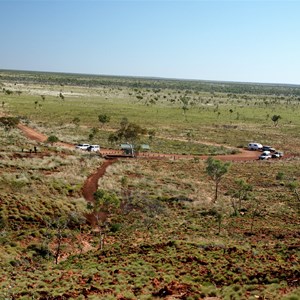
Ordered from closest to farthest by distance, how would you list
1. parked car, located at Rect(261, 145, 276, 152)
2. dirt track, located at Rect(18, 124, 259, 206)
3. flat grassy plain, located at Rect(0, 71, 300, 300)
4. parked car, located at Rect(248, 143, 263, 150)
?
1. flat grassy plain, located at Rect(0, 71, 300, 300)
2. dirt track, located at Rect(18, 124, 259, 206)
3. parked car, located at Rect(261, 145, 276, 152)
4. parked car, located at Rect(248, 143, 263, 150)

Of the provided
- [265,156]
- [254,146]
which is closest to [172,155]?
[265,156]

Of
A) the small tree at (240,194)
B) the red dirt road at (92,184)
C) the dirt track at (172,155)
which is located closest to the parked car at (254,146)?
the dirt track at (172,155)

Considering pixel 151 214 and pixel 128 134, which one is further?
pixel 128 134

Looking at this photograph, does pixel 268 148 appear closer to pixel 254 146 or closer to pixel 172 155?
pixel 254 146

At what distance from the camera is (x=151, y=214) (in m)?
32.1

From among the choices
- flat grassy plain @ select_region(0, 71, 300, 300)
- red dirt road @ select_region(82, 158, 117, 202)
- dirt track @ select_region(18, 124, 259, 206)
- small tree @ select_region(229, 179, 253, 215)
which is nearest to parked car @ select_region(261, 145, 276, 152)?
dirt track @ select_region(18, 124, 259, 206)

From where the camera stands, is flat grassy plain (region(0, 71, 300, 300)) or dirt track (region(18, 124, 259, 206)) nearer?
flat grassy plain (region(0, 71, 300, 300))

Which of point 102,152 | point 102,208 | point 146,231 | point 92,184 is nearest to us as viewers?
point 146,231

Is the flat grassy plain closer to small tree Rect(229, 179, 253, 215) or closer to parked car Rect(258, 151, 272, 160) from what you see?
small tree Rect(229, 179, 253, 215)

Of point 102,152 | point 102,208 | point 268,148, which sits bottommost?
point 102,208

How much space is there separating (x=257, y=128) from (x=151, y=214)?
6690 cm

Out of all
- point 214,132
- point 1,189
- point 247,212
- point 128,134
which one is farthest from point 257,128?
point 1,189

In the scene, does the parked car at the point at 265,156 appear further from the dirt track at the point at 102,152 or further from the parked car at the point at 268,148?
the parked car at the point at 268,148

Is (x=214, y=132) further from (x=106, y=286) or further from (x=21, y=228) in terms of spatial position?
(x=106, y=286)
